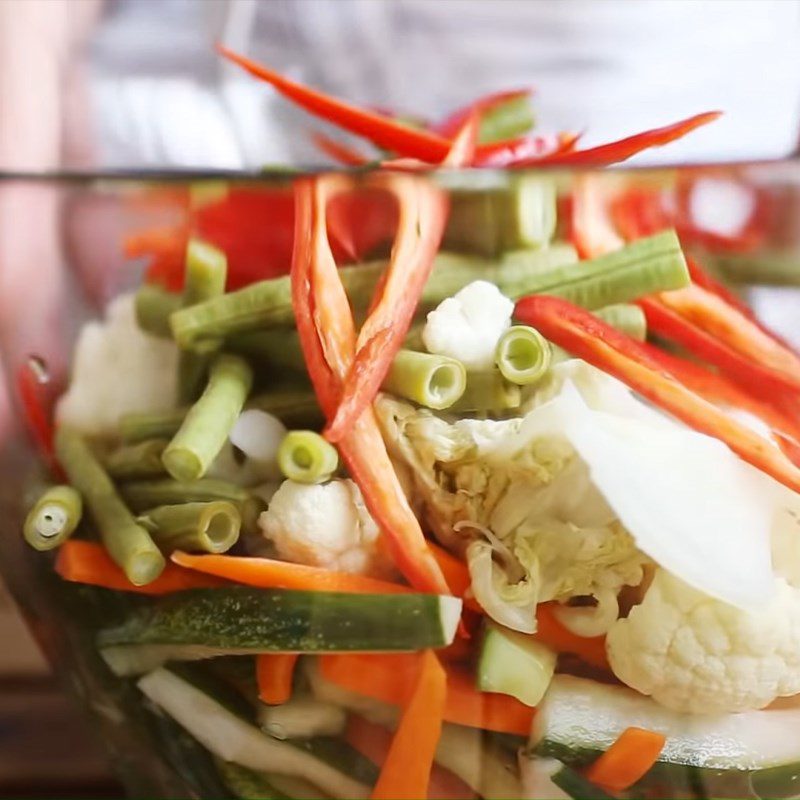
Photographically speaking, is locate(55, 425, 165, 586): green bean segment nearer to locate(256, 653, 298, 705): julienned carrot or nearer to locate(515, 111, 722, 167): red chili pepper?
locate(256, 653, 298, 705): julienned carrot

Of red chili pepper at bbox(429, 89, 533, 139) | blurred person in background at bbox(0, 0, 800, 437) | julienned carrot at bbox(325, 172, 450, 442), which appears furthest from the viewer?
blurred person in background at bbox(0, 0, 800, 437)

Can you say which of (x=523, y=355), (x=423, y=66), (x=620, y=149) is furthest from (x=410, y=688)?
(x=423, y=66)

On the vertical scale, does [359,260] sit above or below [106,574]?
above

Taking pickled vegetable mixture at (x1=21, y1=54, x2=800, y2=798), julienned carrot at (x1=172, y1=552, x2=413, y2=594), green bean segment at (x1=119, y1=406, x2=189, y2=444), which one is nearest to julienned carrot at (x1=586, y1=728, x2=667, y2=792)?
pickled vegetable mixture at (x1=21, y1=54, x2=800, y2=798)

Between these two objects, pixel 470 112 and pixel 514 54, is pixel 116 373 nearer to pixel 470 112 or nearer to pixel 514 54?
pixel 470 112

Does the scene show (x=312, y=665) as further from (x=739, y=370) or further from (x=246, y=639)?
(x=739, y=370)

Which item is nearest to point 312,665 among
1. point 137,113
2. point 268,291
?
point 268,291
